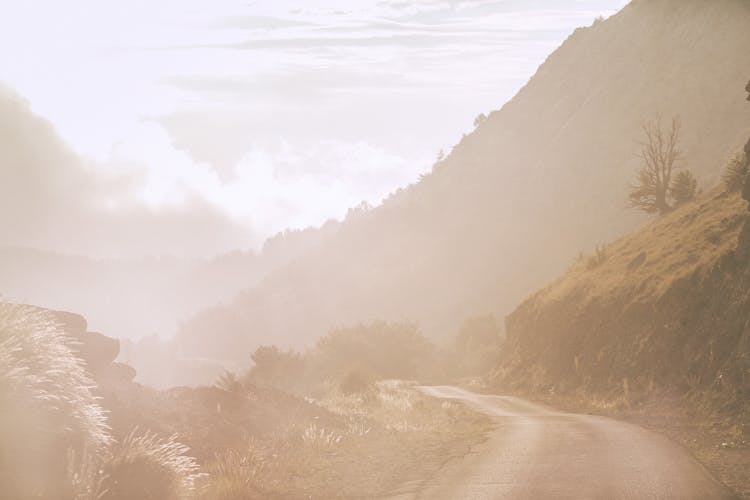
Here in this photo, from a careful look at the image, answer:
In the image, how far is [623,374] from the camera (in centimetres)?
2680

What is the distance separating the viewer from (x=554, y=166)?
4924 inches

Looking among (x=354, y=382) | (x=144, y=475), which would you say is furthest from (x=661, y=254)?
(x=144, y=475)

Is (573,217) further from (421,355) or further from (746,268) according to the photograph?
(746,268)

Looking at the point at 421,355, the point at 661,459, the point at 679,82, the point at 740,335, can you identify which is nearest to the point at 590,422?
the point at 740,335

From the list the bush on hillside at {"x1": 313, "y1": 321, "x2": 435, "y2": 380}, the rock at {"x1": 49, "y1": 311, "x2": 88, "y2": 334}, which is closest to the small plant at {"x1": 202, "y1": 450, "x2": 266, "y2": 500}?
the rock at {"x1": 49, "y1": 311, "x2": 88, "y2": 334}

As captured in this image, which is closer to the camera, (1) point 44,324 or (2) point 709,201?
(1) point 44,324

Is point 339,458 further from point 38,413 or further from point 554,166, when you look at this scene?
point 554,166

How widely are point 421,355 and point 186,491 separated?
74.0 m

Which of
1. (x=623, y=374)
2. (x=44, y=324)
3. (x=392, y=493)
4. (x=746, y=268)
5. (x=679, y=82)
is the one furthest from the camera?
(x=679, y=82)

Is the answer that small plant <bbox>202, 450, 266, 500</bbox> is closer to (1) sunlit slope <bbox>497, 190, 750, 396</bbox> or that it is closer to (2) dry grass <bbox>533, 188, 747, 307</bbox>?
(1) sunlit slope <bbox>497, 190, 750, 396</bbox>

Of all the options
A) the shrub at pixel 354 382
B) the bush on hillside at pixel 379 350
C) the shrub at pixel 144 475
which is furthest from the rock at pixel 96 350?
the bush on hillside at pixel 379 350

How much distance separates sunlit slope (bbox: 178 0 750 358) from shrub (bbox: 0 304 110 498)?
3066 inches

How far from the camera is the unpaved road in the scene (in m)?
9.94

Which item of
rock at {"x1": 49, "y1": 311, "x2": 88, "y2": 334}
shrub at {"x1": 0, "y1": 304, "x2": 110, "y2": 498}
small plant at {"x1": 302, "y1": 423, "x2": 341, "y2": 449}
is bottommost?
small plant at {"x1": 302, "y1": 423, "x2": 341, "y2": 449}
